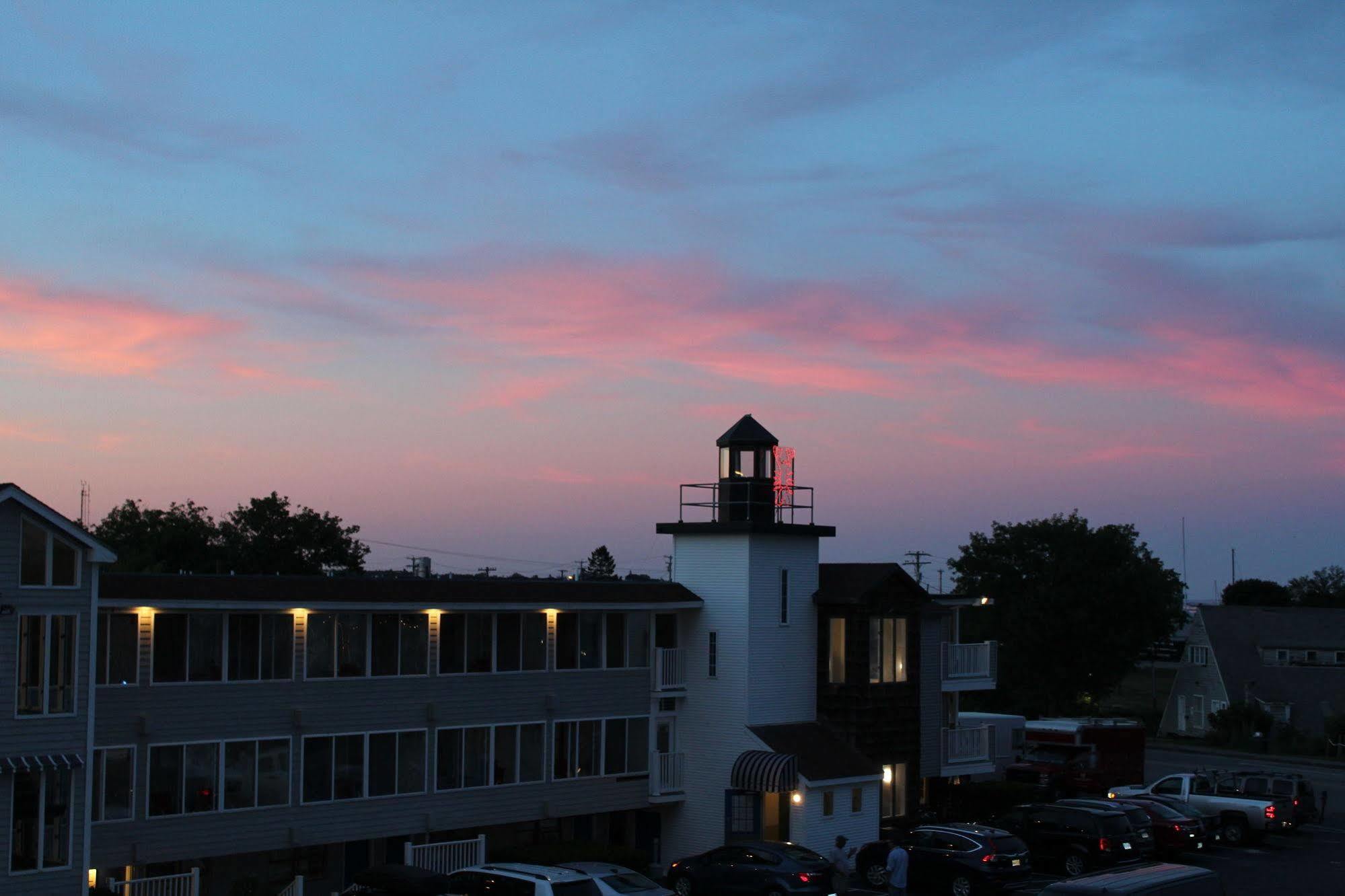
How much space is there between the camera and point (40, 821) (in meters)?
25.4

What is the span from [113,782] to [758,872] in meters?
13.5

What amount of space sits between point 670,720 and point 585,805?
3694 millimetres

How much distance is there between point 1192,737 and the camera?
272 feet

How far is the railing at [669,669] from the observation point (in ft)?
125

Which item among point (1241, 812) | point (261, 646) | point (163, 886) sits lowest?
point (1241, 812)

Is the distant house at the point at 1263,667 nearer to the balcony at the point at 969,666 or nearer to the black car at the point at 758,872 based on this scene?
the balcony at the point at 969,666

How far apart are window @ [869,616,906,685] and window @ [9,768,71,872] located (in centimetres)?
2266

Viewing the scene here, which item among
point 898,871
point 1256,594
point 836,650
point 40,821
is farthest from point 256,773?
point 1256,594

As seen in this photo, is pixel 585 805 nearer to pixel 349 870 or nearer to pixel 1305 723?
pixel 349 870

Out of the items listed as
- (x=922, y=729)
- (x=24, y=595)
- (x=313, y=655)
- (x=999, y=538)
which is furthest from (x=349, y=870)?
(x=999, y=538)

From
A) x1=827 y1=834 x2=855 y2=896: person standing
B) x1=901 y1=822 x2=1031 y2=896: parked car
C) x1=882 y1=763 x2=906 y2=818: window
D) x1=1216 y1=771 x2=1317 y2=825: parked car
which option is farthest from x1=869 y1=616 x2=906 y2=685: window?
x1=1216 y1=771 x2=1317 y2=825: parked car

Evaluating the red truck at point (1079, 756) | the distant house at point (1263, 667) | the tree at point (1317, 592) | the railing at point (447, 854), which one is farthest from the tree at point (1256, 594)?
the railing at point (447, 854)

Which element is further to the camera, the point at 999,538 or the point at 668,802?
the point at 999,538

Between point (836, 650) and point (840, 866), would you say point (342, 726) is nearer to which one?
point (840, 866)
